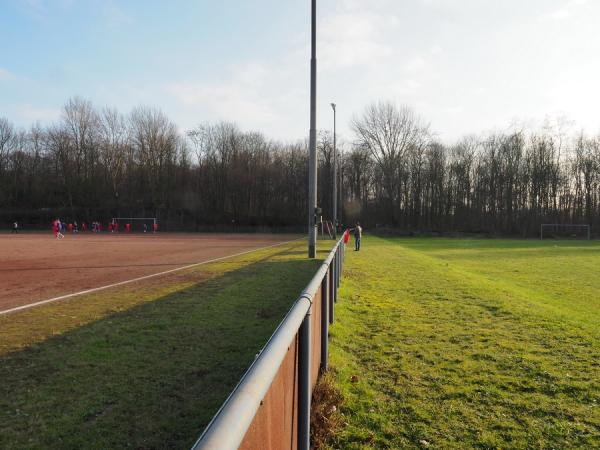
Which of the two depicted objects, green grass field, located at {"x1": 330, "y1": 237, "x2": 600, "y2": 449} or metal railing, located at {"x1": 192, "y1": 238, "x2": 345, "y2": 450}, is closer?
metal railing, located at {"x1": 192, "y1": 238, "x2": 345, "y2": 450}

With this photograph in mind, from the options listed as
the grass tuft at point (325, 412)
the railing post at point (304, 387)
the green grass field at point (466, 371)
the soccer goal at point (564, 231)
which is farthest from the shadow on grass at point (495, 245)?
the railing post at point (304, 387)

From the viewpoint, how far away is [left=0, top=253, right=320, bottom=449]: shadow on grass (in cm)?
325

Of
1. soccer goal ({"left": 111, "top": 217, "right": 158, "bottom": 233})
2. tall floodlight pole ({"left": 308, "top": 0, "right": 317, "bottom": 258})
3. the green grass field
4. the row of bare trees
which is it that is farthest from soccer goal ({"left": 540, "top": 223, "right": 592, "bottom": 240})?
the green grass field

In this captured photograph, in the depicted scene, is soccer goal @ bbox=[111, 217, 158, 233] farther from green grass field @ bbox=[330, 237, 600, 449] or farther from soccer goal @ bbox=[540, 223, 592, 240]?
green grass field @ bbox=[330, 237, 600, 449]

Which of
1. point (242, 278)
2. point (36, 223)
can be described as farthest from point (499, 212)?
point (36, 223)

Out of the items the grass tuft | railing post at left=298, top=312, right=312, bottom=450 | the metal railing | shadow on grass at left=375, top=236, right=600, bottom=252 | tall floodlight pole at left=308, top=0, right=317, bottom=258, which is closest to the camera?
the metal railing

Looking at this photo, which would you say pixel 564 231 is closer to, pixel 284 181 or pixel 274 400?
pixel 284 181

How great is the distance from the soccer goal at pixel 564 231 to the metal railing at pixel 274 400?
2550 inches

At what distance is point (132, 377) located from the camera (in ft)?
14.2

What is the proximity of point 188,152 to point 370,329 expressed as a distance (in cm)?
7391

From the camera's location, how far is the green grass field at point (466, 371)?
128 inches

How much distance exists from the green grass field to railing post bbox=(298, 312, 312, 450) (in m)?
0.84

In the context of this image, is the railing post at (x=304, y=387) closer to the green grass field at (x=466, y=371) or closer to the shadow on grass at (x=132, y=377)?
the green grass field at (x=466, y=371)

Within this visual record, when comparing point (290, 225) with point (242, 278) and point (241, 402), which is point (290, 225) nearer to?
point (242, 278)
